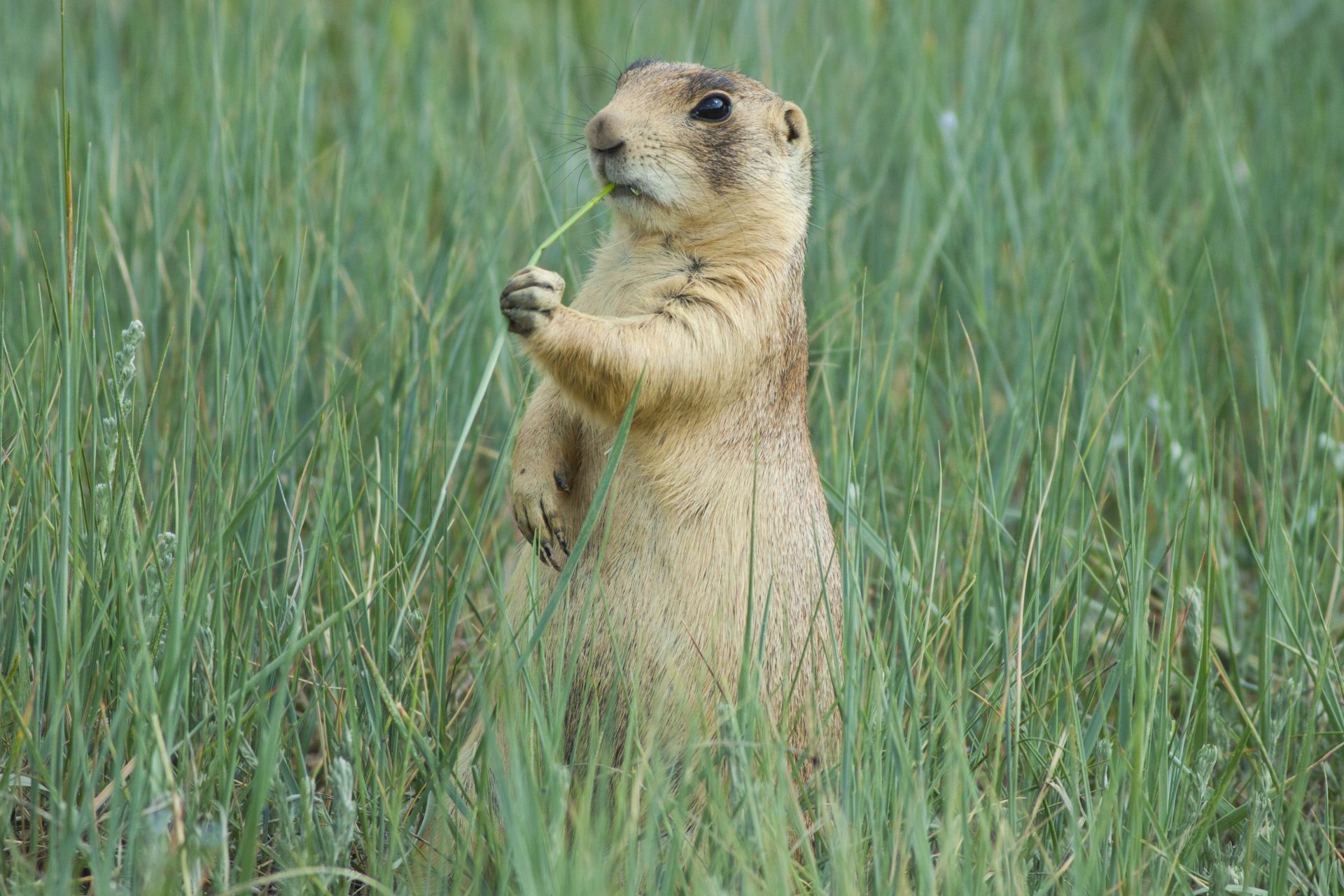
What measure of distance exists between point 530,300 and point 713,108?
685 mm

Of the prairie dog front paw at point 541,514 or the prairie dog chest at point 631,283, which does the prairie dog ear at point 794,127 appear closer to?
the prairie dog chest at point 631,283

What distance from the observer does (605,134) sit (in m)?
2.66

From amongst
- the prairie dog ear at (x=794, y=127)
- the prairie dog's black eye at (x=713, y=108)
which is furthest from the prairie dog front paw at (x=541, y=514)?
the prairie dog ear at (x=794, y=127)

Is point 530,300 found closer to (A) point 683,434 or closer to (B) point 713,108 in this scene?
(A) point 683,434

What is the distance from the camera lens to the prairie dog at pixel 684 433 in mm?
2539

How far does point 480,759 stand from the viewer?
7.79ft

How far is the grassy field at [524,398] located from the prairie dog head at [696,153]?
397mm

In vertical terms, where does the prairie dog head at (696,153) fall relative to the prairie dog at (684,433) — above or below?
above

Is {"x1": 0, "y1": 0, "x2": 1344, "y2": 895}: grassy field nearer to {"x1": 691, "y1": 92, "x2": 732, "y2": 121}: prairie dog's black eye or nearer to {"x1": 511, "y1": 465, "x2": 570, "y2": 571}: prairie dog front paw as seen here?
{"x1": 511, "y1": 465, "x2": 570, "y2": 571}: prairie dog front paw

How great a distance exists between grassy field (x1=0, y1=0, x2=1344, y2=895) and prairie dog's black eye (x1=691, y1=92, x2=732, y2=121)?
0.56 metres

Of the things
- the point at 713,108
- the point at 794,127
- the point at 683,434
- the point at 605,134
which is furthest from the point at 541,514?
the point at 794,127

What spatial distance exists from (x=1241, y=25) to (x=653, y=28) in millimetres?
2544

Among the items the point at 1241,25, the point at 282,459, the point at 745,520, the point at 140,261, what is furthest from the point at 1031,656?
the point at 1241,25

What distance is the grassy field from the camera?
2191 millimetres
